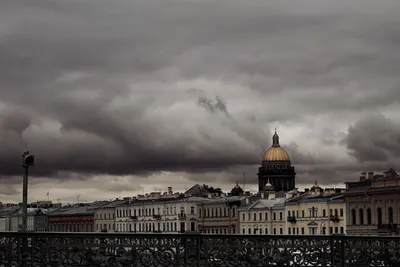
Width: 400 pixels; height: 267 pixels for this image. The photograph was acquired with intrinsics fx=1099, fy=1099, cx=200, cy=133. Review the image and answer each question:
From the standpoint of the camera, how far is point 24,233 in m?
19.2

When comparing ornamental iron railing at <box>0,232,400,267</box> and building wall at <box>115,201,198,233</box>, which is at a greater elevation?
building wall at <box>115,201,198,233</box>

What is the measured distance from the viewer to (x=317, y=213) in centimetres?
10288

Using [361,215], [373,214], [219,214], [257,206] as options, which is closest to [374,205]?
[373,214]

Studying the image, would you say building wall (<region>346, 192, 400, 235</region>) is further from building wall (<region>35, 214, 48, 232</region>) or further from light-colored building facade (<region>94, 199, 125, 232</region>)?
building wall (<region>35, 214, 48, 232</region>)

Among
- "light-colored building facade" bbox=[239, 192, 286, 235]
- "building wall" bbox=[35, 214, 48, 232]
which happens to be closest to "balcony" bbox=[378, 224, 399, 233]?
"light-colored building facade" bbox=[239, 192, 286, 235]

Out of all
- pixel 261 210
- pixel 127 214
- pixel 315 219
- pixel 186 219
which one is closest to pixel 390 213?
pixel 315 219

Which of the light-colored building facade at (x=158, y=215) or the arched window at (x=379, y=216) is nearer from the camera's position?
the arched window at (x=379, y=216)

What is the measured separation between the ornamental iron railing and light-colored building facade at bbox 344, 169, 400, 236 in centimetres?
6930

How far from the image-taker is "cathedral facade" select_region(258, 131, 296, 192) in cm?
13762

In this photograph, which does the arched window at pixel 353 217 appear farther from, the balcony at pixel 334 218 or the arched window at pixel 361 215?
the balcony at pixel 334 218

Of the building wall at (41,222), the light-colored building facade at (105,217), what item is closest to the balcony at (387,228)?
the light-colored building facade at (105,217)

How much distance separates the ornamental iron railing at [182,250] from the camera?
63.2 feet

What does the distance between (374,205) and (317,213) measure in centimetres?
1044

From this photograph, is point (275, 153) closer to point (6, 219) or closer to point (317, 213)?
point (317, 213)
